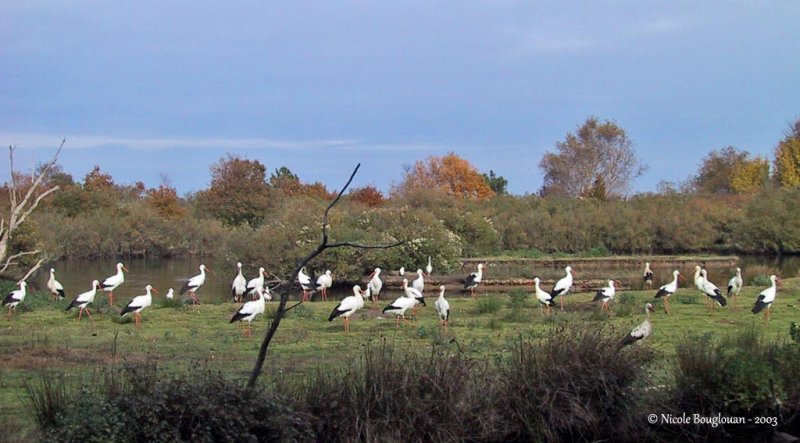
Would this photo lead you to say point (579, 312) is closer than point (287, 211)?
Yes

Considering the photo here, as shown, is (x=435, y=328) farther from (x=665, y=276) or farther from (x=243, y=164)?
(x=243, y=164)

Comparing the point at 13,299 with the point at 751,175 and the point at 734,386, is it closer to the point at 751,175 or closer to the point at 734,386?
the point at 734,386

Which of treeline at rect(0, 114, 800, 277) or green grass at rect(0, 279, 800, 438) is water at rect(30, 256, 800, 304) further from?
green grass at rect(0, 279, 800, 438)

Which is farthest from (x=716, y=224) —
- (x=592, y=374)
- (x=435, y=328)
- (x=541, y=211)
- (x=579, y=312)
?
(x=592, y=374)

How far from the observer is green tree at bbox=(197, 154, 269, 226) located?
6041cm

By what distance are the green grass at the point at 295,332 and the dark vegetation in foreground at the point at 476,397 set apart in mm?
751

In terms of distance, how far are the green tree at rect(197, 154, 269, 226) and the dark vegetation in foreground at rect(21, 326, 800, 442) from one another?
52.4 m

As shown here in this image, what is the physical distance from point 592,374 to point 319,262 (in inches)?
983

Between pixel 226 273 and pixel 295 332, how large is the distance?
21549 millimetres

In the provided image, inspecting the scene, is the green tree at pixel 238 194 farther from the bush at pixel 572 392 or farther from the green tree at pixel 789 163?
the bush at pixel 572 392

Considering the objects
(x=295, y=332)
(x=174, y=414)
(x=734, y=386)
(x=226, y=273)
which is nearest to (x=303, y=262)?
(x=174, y=414)

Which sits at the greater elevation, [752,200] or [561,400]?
[752,200]

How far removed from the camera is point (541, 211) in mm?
55312

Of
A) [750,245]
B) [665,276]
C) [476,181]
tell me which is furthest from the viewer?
[476,181]
